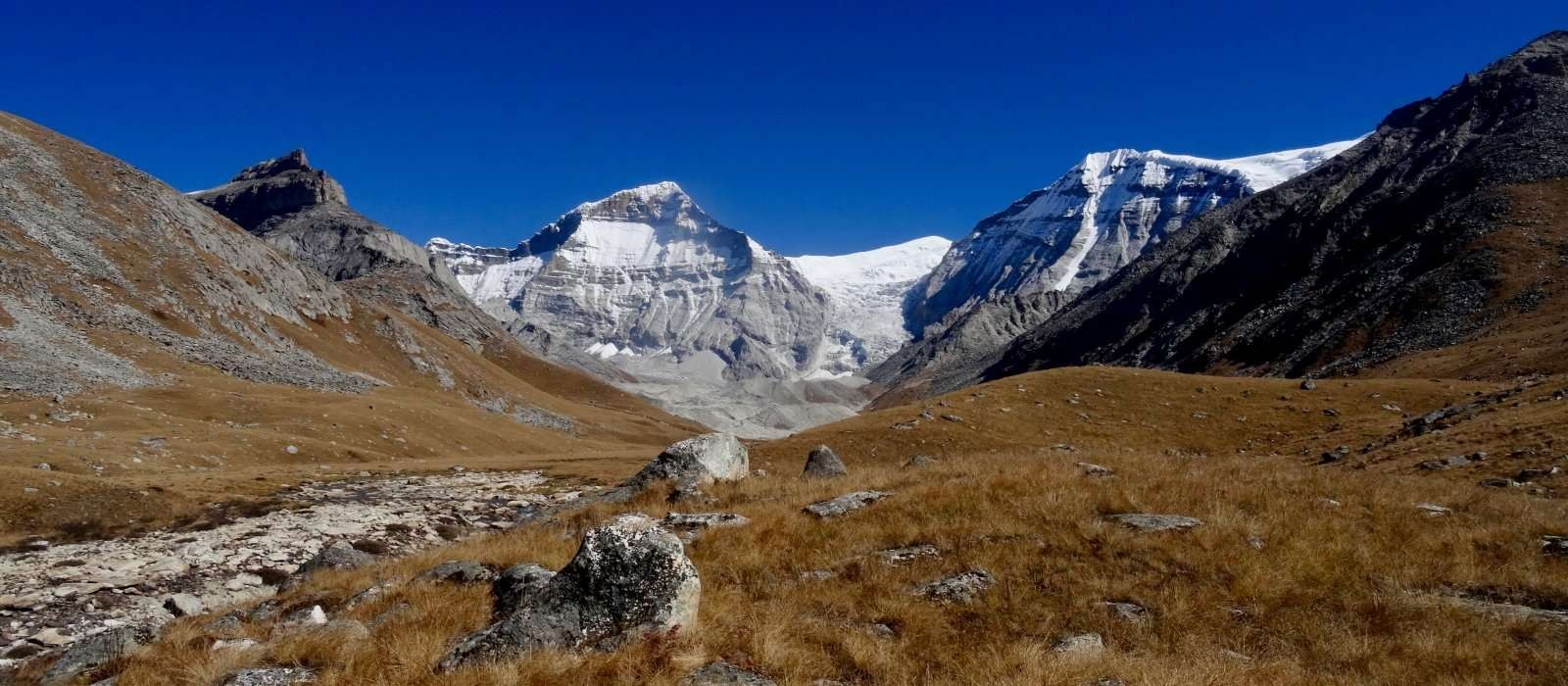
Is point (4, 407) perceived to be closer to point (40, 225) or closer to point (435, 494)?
point (435, 494)

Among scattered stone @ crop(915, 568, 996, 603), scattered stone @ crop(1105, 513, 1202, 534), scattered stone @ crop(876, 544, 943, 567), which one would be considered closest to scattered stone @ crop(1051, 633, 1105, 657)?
scattered stone @ crop(915, 568, 996, 603)

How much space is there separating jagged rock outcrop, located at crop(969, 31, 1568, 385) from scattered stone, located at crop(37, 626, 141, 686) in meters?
107

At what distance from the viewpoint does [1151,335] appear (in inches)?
7190

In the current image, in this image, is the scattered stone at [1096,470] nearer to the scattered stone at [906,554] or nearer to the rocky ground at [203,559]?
the scattered stone at [906,554]

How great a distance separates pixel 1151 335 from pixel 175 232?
19259cm

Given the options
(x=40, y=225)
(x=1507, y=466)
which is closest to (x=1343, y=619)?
(x=1507, y=466)

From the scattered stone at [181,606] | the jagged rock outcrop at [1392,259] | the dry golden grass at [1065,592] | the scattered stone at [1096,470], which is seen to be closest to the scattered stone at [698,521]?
the dry golden grass at [1065,592]

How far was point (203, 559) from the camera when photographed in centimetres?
2139

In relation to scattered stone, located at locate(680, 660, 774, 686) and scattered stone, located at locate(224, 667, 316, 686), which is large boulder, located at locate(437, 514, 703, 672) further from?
scattered stone, located at locate(224, 667, 316, 686)

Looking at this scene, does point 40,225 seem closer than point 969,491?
No

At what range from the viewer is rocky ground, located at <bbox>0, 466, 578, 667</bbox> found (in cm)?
1622

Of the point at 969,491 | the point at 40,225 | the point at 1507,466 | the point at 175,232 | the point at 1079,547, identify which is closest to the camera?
the point at 1079,547

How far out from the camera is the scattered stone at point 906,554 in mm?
11406

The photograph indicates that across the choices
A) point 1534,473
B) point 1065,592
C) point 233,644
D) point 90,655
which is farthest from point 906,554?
point 1534,473
